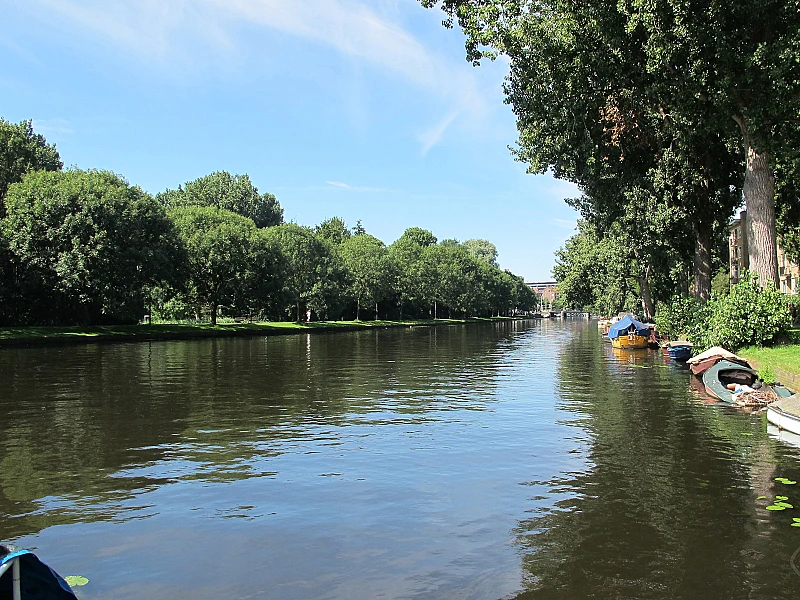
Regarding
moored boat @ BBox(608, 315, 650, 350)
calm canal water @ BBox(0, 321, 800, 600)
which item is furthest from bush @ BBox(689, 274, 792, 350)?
moored boat @ BBox(608, 315, 650, 350)

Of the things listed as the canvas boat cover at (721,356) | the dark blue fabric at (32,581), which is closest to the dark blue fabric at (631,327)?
the canvas boat cover at (721,356)

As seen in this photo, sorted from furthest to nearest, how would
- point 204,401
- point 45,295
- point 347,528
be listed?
point 45,295 < point 204,401 < point 347,528

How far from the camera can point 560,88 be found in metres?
28.0

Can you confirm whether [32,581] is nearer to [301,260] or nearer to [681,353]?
[681,353]

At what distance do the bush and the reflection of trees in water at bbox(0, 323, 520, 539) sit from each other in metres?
8.99

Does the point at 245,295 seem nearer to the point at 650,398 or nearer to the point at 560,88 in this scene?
the point at 560,88

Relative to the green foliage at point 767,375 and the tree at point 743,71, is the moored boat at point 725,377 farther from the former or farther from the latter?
the tree at point 743,71

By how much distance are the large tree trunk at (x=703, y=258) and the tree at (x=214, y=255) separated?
4980cm

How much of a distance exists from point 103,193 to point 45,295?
9172 millimetres

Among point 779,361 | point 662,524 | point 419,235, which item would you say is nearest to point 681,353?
point 779,361

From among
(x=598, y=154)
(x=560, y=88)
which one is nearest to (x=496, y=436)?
(x=560, y=88)

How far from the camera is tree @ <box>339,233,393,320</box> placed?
342ft

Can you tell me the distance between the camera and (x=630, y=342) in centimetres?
4531

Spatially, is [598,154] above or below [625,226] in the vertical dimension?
above
